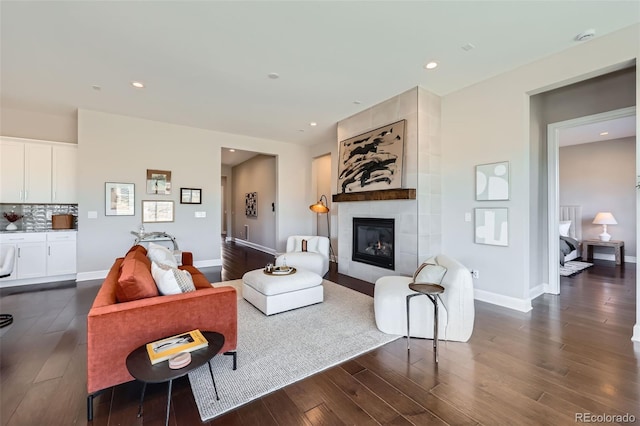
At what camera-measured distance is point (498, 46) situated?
3014 mm

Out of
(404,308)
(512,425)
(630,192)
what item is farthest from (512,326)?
(630,192)

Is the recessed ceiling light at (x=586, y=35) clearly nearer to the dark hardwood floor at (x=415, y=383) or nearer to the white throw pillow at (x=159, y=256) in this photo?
the dark hardwood floor at (x=415, y=383)

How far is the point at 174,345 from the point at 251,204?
25.3ft

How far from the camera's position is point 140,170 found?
17.7ft

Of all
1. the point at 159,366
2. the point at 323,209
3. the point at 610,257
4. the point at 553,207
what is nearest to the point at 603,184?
the point at 610,257

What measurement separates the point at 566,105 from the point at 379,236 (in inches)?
130

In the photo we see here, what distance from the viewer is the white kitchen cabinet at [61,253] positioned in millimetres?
4686

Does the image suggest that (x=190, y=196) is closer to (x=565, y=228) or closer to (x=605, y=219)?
(x=565, y=228)

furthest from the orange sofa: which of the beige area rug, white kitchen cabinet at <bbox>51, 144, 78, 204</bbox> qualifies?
white kitchen cabinet at <bbox>51, 144, 78, 204</bbox>

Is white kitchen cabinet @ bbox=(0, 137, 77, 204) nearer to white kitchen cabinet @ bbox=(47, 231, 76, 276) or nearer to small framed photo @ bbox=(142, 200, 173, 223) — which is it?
white kitchen cabinet @ bbox=(47, 231, 76, 276)

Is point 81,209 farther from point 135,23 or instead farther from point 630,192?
point 630,192

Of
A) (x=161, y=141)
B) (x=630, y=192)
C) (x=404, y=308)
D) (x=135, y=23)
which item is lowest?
(x=404, y=308)

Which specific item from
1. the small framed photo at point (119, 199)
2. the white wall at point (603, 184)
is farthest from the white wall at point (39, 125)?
the white wall at point (603, 184)

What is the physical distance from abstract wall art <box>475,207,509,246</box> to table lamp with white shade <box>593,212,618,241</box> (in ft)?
15.9
